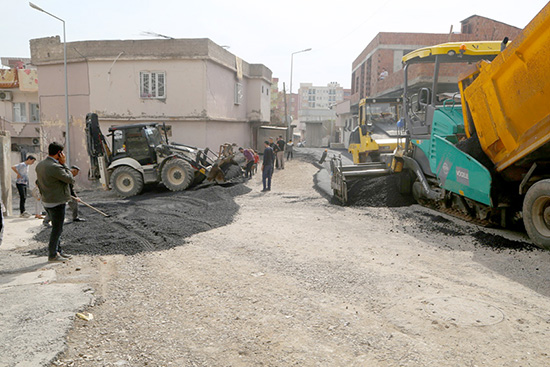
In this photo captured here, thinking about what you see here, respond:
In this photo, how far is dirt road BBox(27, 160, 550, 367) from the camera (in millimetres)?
3238

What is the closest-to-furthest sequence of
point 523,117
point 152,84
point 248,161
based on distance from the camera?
point 523,117, point 248,161, point 152,84

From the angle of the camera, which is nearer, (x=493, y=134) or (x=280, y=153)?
(x=493, y=134)

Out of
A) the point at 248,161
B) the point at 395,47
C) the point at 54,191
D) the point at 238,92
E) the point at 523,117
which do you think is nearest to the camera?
the point at 54,191

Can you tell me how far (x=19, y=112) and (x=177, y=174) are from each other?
2902 cm

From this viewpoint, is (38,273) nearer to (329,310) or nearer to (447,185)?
(329,310)

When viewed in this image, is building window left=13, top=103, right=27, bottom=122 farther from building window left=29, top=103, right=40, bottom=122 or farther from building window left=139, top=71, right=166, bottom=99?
building window left=139, top=71, right=166, bottom=99

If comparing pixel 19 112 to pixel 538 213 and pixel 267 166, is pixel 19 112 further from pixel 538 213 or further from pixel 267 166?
pixel 538 213

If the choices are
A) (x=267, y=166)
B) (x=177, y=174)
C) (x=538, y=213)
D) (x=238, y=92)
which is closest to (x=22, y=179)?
(x=177, y=174)

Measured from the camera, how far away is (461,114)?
7930mm

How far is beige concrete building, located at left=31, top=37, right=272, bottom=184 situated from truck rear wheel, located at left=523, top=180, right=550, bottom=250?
622 inches

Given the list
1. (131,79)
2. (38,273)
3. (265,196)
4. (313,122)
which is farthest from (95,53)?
(313,122)

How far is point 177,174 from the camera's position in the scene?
44.5 feet

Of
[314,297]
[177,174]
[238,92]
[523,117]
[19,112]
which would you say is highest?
[238,92]

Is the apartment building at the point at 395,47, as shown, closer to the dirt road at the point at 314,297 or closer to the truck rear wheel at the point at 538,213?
the truck rear wheel at the point at 538,213
